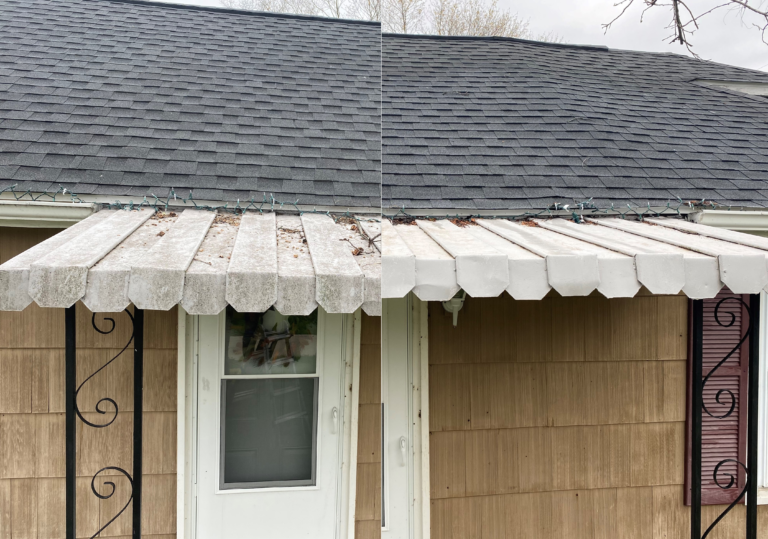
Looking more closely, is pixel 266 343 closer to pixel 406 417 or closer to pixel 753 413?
pixel 406 417

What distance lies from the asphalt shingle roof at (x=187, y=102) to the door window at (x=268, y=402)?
2.28 feet

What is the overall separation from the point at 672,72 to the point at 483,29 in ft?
6.57

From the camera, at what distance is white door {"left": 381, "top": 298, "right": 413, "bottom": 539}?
2.40 metres

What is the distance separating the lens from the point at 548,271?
1520mm

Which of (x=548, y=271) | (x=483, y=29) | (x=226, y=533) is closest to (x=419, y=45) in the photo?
(x=483, y=29)

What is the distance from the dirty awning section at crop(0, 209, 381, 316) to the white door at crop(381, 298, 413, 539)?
32.6 inches

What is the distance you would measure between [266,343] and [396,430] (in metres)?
0.85

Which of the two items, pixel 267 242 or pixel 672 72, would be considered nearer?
pixel 267 242

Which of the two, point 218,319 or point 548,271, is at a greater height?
point 548,271

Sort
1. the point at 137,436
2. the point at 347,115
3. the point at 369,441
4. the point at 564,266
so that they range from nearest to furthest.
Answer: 1. the point at 564,266
2. the point at 137,436
3. the point at 369,441
4. the point at 347,115

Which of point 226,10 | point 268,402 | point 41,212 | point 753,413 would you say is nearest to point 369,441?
point 268,402

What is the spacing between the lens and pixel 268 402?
7.70 ft

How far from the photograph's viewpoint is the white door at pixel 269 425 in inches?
90.1

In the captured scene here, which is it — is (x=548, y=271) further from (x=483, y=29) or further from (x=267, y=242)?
(x=483, y=29)
